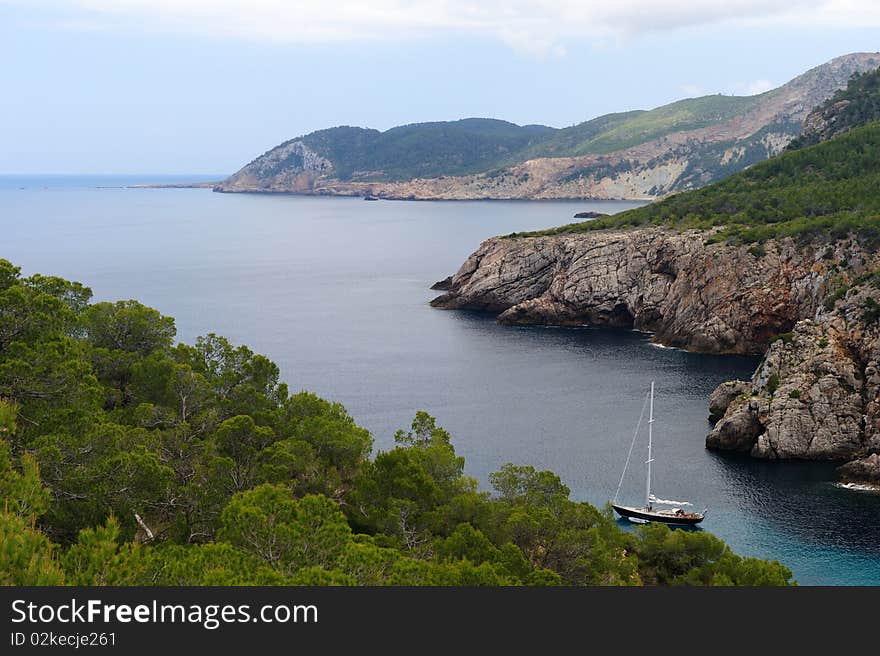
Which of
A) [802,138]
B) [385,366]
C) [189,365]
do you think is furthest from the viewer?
→ [802,138]

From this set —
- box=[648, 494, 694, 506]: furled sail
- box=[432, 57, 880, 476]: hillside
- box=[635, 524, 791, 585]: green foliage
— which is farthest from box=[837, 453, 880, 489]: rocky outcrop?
box=[635, 524, 791, 585]: green foliage

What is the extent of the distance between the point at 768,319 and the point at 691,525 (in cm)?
5133

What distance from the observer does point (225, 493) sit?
35469 mm

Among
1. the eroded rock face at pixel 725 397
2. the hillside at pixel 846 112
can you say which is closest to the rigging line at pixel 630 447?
the eroded rock face at pixel 725 397

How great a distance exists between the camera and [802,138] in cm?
15012

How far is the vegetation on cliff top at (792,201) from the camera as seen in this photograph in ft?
345

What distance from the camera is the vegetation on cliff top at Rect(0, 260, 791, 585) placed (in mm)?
25953

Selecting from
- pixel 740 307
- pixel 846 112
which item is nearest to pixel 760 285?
pixel 740 307

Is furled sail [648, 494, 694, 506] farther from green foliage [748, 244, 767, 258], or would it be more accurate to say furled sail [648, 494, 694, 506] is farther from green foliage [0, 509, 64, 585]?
green foliage [748, 244, 767, 258]

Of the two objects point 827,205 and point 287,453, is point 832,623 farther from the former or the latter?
point 827,205

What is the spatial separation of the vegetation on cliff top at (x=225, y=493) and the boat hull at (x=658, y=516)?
8.45m

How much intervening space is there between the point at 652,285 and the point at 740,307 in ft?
46.6

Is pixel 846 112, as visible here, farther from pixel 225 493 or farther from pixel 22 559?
pixel 22 559

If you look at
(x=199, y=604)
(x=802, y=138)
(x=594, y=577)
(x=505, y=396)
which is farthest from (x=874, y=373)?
(x=802, y=138)
